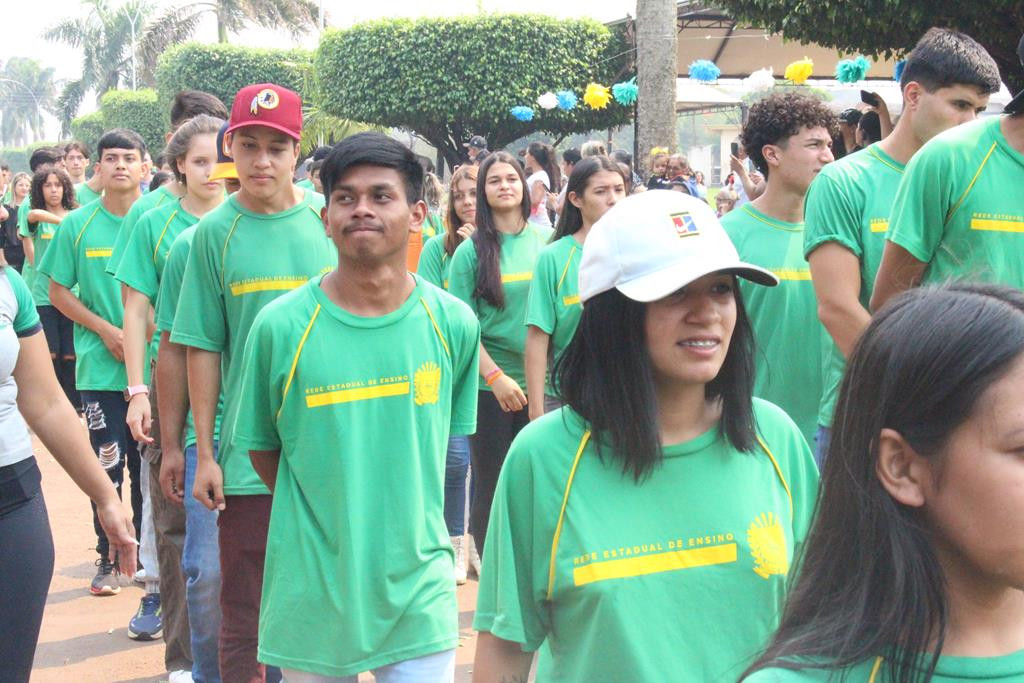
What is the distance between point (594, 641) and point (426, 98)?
1266 inches

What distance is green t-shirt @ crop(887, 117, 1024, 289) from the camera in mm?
3879

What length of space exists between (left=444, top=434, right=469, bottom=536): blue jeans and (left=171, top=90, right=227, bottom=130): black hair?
6.65 ft

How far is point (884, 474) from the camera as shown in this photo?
1764 millimetres

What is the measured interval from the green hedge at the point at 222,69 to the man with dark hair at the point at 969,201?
1816 inches

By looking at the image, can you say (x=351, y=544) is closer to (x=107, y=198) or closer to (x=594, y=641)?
(x=594, y=641)

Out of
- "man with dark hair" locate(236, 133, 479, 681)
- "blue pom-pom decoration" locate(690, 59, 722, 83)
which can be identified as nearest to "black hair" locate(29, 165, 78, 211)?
"man with dark hair" locate(236, 133, 479, 681)

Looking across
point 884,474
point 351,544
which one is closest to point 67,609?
point 351,544

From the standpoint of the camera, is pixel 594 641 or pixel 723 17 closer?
pixel 594 641

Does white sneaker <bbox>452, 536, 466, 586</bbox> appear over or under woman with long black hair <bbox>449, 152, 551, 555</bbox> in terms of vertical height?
under

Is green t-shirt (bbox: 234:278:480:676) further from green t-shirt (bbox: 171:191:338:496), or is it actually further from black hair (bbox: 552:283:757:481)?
black hair (bbox: 552:283:757:481)

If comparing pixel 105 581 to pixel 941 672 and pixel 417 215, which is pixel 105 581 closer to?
pixel 417 215

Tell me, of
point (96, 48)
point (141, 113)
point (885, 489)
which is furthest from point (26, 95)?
point (885, 489)

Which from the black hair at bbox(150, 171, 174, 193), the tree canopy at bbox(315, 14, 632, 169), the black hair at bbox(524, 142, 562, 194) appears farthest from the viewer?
the tree canopy at bbox(315, 14, 632, 169)

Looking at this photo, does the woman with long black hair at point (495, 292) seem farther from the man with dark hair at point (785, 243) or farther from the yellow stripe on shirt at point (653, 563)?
the yellow stripe on shirt at point (653, 563)
